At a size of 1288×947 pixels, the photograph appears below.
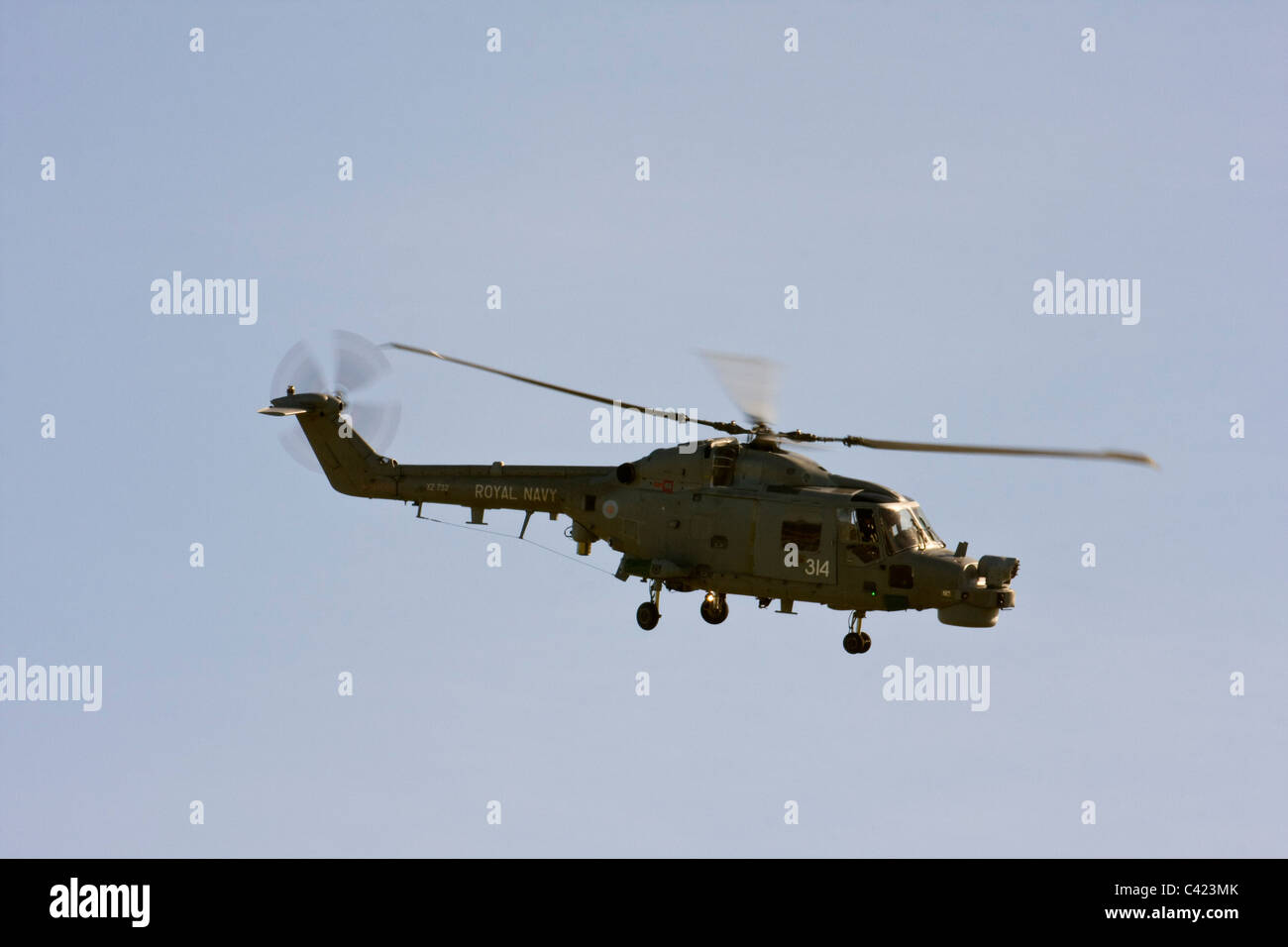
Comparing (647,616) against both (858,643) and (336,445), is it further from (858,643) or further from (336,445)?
(336,445)

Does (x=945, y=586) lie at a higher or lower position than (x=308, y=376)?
lower

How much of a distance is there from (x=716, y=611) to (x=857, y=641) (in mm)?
Answer: 3728

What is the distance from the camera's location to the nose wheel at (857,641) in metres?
45.6

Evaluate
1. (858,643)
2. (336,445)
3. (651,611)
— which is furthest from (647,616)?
(336,445)

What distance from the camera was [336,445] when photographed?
176 ft

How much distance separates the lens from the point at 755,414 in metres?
47.6

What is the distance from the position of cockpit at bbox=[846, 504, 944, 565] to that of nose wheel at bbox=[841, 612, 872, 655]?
5.25ft

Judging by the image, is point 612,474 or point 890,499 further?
point 612,474

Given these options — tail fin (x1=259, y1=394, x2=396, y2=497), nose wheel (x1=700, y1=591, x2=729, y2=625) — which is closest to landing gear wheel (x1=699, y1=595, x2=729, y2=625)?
nose wheel (x1=700, y1=591, x2=729, y2=625)

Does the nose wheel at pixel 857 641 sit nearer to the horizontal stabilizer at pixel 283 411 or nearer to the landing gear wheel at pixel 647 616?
the landing gear wheel at pixel 647 616

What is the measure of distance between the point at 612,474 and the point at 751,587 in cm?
500

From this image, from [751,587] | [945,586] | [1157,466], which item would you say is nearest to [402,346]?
[751,587]

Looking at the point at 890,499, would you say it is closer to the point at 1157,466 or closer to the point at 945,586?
the point at 945,586

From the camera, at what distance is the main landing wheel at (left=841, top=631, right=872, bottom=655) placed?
150 feet
